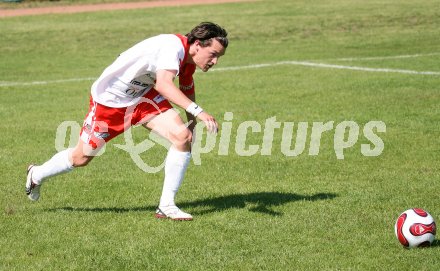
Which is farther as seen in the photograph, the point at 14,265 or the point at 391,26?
the point at 391,26

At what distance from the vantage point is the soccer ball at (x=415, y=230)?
7.73 metres

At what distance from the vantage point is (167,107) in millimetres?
9375

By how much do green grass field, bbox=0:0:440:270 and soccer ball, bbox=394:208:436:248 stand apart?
0.10 m

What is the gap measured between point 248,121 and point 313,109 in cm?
147

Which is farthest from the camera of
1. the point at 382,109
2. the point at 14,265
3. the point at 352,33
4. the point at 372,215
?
the point at 352,33


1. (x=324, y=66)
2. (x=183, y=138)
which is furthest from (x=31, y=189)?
(x=324, y=66)

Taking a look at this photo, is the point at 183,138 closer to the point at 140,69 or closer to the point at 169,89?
the point at 169,89

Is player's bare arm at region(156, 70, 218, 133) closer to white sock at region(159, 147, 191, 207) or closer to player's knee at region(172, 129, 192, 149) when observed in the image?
player's knee at region(172, 129, 192, 149)

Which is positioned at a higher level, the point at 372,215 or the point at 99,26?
the point at 372,215

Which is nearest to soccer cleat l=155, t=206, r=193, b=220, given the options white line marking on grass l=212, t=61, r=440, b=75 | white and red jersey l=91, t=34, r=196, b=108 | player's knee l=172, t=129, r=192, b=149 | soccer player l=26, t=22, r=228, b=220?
soccer player l=26, t=22, r=228, b=220

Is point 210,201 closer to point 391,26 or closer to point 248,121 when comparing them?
point 248,121

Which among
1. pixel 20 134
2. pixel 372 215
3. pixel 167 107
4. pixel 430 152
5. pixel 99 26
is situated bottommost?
pixel 99 26

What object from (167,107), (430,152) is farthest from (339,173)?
(167,107)

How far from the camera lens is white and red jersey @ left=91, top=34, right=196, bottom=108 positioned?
8836 millimetres
